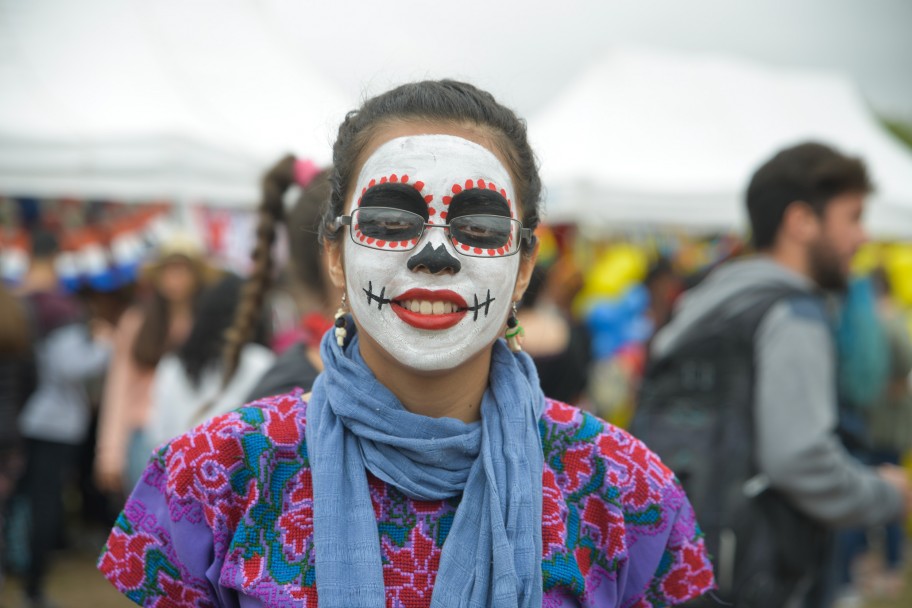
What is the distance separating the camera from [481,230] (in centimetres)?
155

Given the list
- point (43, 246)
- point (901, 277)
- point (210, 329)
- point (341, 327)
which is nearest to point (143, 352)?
point (43, 246)

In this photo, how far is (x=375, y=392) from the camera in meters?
1.51

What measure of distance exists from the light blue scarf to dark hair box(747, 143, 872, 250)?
1721 mm

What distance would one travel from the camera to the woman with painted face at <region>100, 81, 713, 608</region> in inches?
55.7

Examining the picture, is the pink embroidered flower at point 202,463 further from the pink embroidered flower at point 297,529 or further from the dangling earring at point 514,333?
the dangling earring at point 514,333

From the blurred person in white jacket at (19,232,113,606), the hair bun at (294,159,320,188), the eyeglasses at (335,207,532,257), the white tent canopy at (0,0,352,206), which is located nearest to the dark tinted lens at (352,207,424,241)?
the eyeglasses at (335,207,532,257)

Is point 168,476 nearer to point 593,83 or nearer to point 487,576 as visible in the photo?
point 487,576

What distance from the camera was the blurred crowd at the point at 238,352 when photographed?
2691 millimetres

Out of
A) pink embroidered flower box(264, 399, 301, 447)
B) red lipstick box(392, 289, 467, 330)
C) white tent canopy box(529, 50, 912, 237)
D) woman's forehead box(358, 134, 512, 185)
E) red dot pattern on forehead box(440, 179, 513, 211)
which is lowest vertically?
pink embroidered flower box(264, 399, 301, 447)

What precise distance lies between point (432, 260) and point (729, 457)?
4.85 ft

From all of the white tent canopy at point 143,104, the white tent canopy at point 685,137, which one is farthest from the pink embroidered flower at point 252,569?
the white tent canopy at point 685,137

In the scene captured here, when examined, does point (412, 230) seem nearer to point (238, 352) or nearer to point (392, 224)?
point (392, 224)

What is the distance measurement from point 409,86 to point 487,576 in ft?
2.78

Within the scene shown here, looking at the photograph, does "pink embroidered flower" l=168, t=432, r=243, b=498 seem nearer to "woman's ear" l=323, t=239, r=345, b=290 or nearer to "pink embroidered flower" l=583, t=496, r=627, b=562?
"woman's ear" l=323, t=239, r=345, b=290
